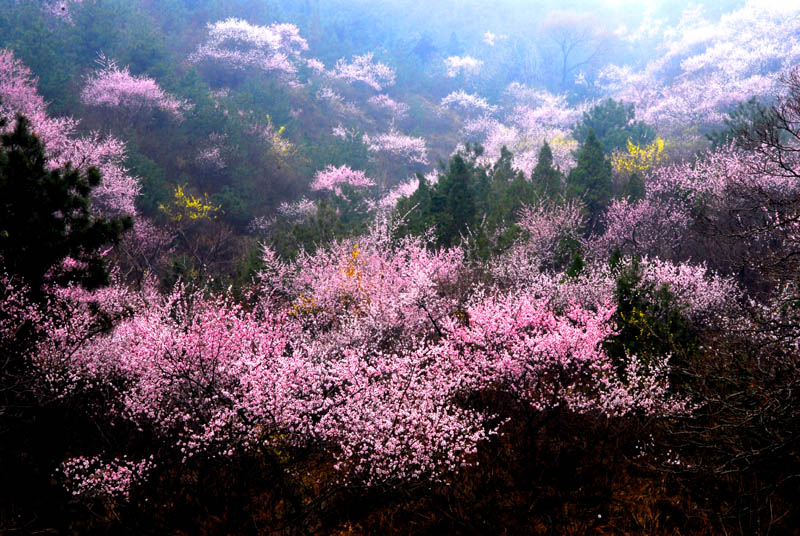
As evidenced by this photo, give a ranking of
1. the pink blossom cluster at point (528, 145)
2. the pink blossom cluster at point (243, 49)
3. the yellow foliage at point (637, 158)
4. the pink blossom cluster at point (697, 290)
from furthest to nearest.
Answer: the pink blossom cluster at point (243, 49) < the pink blossom cluster at point (528, 145) < the yellow foliage at point (637, 158) < the pink blossom cluster at point (697, 290)

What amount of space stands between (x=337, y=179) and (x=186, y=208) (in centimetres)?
1091

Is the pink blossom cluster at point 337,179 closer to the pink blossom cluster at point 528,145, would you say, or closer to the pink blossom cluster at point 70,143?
the pink blossom cluster at point 528,145

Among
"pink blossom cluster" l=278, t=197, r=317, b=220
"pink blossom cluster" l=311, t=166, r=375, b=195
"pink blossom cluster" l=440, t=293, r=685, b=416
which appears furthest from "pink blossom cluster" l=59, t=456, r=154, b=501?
"pink blossom cluster" l=311, t=166, r=375, b=195

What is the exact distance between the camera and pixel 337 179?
1255 inches

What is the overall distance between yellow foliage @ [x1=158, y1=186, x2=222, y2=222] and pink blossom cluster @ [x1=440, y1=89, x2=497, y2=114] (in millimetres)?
36866

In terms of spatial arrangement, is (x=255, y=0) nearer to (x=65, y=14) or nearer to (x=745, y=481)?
(x=65, y=14)

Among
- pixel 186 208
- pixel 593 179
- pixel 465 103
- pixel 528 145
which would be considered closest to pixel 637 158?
pixel 593 179

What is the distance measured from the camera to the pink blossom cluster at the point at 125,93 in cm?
2816

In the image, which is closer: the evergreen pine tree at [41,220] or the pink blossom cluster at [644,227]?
the evergreen pine tree at [41,220]

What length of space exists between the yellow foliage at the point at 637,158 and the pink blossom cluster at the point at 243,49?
32.1 metres

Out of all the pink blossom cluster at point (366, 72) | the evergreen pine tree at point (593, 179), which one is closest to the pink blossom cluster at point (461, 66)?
the pink blossom cluster at point (366, 72)

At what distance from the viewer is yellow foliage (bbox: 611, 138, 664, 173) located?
85.9ft

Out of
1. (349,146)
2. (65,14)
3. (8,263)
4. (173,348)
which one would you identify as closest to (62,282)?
(8,263)

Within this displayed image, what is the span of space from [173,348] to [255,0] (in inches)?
2241
